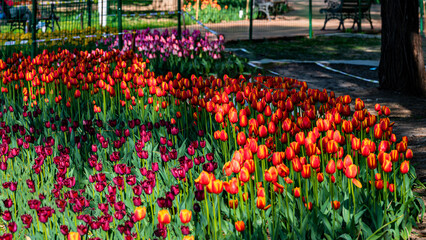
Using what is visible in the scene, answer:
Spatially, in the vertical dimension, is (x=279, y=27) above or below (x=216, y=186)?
above

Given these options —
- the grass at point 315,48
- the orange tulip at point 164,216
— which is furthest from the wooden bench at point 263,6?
the orange tulip at point 164,216

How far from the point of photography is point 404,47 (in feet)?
25.8

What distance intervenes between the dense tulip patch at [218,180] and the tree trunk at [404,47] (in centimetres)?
299

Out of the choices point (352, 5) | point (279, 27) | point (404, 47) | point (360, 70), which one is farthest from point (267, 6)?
point (404, 47)

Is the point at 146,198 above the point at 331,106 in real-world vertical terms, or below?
below

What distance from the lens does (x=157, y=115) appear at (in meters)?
5.27

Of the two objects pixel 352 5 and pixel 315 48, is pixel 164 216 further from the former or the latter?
pixel 352 5

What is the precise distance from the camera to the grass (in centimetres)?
1205

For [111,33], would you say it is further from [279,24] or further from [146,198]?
[279,24]

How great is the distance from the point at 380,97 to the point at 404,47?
2.43 ft

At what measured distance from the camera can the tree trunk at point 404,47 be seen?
7.80 meters

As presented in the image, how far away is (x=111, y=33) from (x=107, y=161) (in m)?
6.10

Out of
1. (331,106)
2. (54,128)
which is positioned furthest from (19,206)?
(331,106)

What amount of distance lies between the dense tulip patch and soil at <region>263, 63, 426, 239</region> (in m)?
0.50
